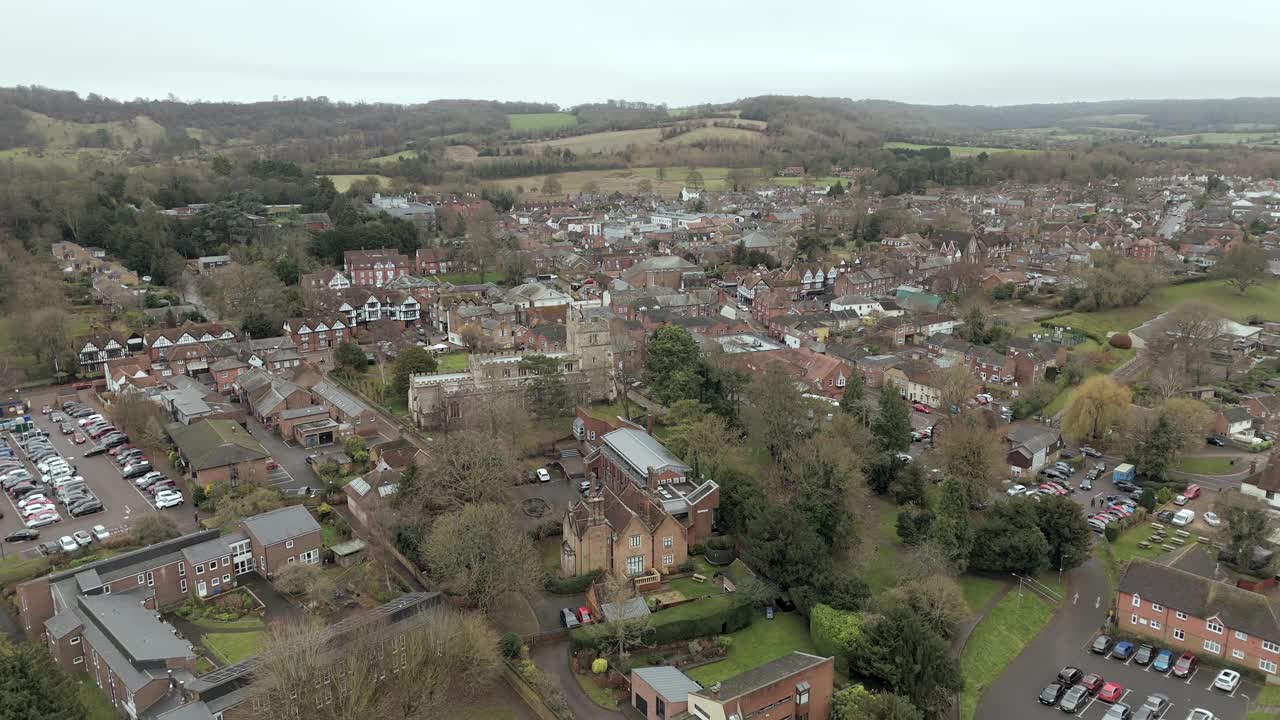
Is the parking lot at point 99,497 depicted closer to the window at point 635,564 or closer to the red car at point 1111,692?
the window at point 635,564

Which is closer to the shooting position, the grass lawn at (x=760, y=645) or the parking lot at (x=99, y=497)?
the grass lawn at (x=760, y=645)

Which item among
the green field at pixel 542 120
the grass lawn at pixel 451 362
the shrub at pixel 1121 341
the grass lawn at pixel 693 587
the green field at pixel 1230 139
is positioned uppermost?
the green field at pixel 542 120

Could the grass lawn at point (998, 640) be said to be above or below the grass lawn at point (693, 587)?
below

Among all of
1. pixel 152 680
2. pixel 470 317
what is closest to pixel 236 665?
pixel 152 680

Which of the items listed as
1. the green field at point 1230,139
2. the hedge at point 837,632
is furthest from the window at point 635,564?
the green field at point 1230,139

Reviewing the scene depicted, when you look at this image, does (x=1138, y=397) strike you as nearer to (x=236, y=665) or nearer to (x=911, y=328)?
(x=911, y=328)

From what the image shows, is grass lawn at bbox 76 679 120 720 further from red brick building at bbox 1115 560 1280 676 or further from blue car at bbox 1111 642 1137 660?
red brick building at bbox 1115 560 1280 676
